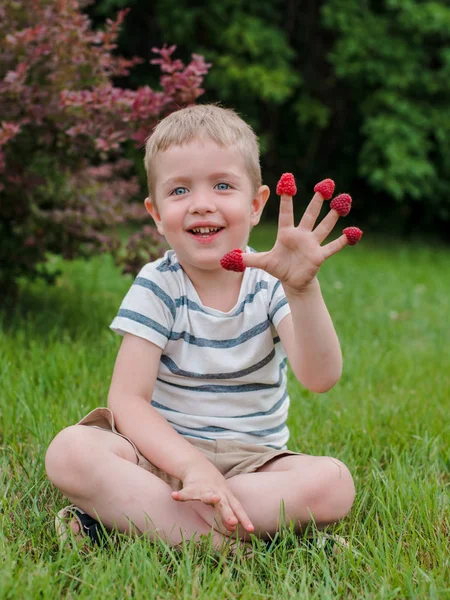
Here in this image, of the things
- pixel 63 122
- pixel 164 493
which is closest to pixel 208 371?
pixel 164 493

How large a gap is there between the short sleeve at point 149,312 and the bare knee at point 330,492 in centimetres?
48

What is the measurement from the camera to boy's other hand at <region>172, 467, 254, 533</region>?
1.58 metres

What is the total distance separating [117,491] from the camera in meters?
1.68

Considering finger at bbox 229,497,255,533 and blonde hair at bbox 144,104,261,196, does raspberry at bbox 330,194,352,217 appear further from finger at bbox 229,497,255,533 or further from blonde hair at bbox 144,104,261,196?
finger at bbox 229,497,255,533

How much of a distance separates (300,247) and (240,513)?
58 centimetres

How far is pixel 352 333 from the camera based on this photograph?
13.3 feet

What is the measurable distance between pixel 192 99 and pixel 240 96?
22.0ft

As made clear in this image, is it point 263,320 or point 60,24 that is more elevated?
point 60,24

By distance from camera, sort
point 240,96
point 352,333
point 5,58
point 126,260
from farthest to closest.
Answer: point 240,96 → point 352,333 → point 126,260 → point 5,58

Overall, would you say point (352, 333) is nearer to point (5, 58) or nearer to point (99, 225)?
point (99, 225)

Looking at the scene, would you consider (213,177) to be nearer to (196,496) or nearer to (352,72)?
(196,496)

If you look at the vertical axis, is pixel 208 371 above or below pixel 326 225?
below

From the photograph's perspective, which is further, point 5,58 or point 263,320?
point 5,58

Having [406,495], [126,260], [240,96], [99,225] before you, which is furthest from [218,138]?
[240,96]
